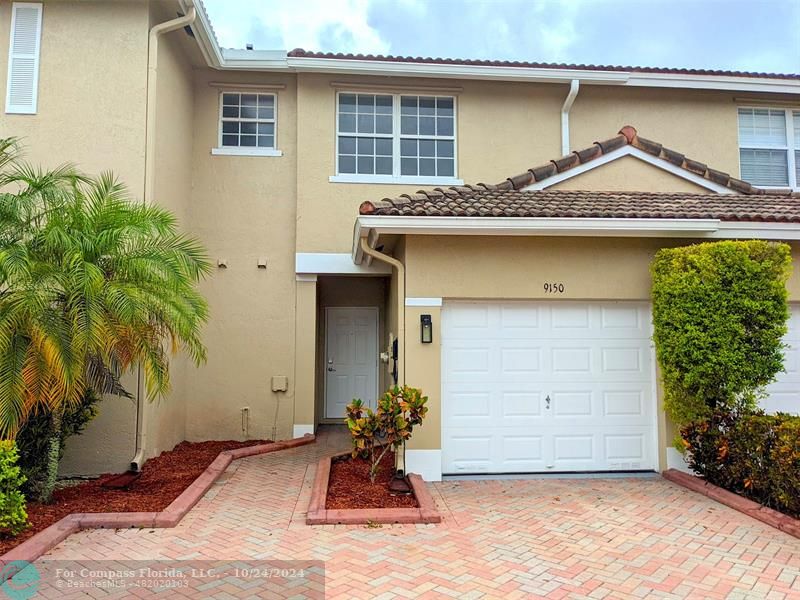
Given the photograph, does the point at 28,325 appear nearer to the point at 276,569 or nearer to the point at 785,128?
the point at 276,569

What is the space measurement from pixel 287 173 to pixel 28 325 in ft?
20.1

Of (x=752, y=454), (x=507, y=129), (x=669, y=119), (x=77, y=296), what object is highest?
(x=669, y=119)

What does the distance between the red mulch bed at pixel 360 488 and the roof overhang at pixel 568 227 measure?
3.38 m

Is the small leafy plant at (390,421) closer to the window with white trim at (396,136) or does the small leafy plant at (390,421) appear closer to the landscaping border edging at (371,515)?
the landscaping border edging at (371,515)

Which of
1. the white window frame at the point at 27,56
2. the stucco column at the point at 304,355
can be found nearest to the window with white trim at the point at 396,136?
the stucco column at the point at 304,355

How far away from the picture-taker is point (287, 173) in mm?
11055

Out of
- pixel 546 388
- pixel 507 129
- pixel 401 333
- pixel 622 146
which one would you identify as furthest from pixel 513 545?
pixel 507 129

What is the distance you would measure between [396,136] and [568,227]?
4.88 meters

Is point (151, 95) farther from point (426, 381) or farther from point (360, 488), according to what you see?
point (360, 488)

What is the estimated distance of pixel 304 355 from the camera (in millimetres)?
10812

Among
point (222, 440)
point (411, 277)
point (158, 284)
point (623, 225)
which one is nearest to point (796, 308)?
point (623, 225)

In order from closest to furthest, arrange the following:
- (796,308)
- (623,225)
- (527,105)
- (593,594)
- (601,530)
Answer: (593,594) < (601,530) < (623,225) < (796,308) < (527,105)

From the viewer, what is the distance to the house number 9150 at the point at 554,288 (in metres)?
8.01

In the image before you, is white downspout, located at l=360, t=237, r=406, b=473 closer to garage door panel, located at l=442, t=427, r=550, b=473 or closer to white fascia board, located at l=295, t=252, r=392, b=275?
garage door panel, located at l=442, t=427, r=550, b=473
